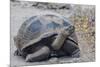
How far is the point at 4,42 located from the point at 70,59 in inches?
32.0

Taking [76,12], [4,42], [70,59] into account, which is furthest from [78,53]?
[4,42]

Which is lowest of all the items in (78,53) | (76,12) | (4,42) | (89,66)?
(89,66)

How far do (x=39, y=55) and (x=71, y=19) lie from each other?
58cm

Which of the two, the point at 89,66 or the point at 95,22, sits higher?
the point at 95,22

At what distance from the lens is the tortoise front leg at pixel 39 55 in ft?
7.18

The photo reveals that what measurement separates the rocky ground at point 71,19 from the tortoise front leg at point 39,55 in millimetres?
53

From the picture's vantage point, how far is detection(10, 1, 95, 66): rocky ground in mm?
2137

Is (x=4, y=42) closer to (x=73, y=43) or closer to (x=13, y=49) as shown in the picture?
(x=13, y=49)

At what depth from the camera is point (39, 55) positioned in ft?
7.24

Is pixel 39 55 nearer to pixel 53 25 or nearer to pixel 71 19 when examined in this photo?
pixel 53 25

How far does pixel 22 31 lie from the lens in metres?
2.17

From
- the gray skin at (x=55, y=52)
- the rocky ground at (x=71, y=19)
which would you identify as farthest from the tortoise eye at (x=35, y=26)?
the gray skin at (x=55, y=52)

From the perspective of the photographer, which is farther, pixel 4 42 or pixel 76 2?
pixel 76 2
